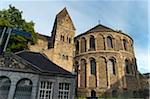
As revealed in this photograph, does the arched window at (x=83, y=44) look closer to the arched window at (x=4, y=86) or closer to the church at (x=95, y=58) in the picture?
the church at (x=95, y=58)

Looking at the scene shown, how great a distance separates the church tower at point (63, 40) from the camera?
30.3m

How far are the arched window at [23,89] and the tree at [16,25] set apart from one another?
8.14 meters

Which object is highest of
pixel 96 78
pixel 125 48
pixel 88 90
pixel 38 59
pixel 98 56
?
pixel 125 48

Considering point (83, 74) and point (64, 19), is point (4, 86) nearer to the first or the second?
→ point (83, 74)

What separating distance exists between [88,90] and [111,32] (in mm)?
12411

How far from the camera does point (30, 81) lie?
48.8ft

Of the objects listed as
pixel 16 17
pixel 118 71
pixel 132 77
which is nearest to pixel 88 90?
pixel 118 71

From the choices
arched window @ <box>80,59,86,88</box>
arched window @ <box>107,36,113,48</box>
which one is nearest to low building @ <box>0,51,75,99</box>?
arched window @ <box>80,59,86,88</box>

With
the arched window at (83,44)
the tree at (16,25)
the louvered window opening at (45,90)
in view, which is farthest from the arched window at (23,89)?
the arched window at (83,44)

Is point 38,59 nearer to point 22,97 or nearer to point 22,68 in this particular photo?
point 22,68

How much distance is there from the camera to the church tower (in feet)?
99.5

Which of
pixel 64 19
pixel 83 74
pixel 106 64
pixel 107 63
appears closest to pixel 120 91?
pixel 106 64

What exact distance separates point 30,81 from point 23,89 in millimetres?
916

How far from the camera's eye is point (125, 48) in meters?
32.8
